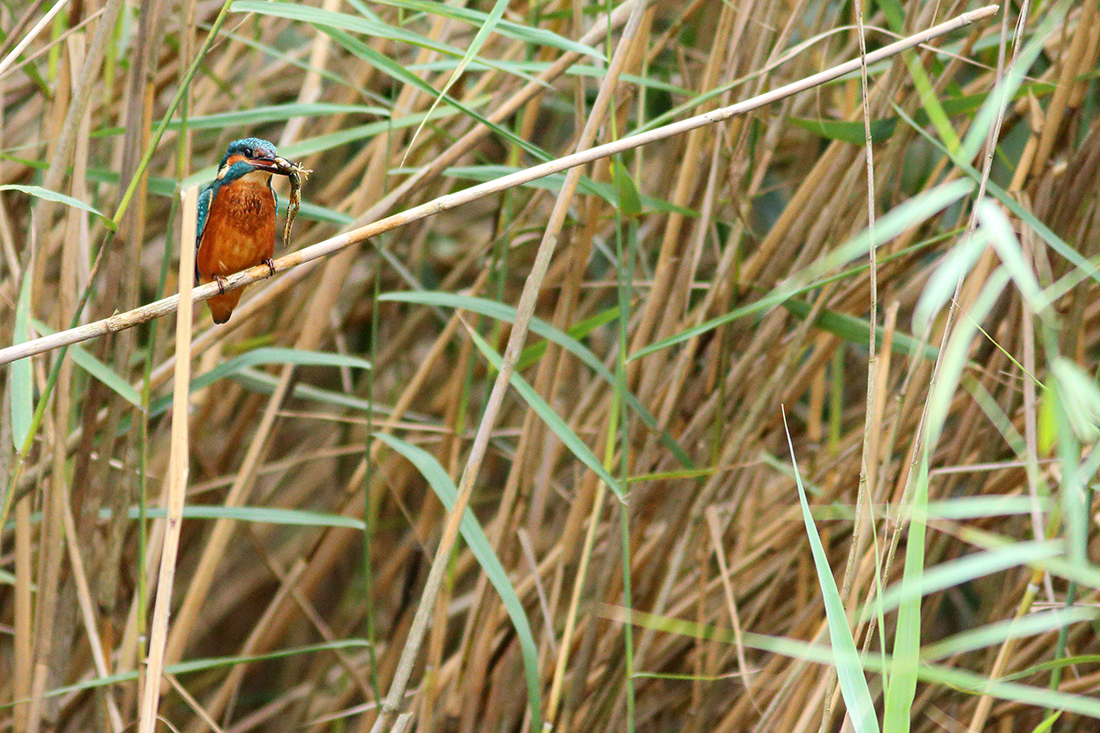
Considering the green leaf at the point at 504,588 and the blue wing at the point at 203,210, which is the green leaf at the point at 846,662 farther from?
the blue wing at the point at 203,210

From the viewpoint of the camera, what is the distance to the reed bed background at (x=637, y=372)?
1200 mm

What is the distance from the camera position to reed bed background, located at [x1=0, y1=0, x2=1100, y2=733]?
47.3 inches

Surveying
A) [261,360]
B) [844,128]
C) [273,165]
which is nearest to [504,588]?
[261,360]

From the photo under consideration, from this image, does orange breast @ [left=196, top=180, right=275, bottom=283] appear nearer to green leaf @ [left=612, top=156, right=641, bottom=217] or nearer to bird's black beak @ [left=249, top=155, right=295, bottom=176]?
bird's black beak @ [left=249, top=155, right=295, bottom=176]

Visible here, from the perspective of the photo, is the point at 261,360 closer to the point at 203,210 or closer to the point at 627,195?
the point at 203,210

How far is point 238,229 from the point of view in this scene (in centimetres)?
137

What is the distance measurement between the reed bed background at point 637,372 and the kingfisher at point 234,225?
0.06 metres

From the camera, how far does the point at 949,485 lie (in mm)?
1468

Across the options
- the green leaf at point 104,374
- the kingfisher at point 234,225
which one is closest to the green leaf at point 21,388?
the green leaf at point 104,374

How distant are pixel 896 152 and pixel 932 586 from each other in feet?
2.91

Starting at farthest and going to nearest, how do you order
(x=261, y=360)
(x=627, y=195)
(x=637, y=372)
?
(x=637, y=372) < (x=261, y=360) < (x=627, y=195)

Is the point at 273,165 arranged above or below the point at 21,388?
above

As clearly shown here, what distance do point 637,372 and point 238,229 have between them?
0.70 m

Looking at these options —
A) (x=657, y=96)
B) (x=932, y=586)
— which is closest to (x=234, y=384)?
(x=657, y=96)
